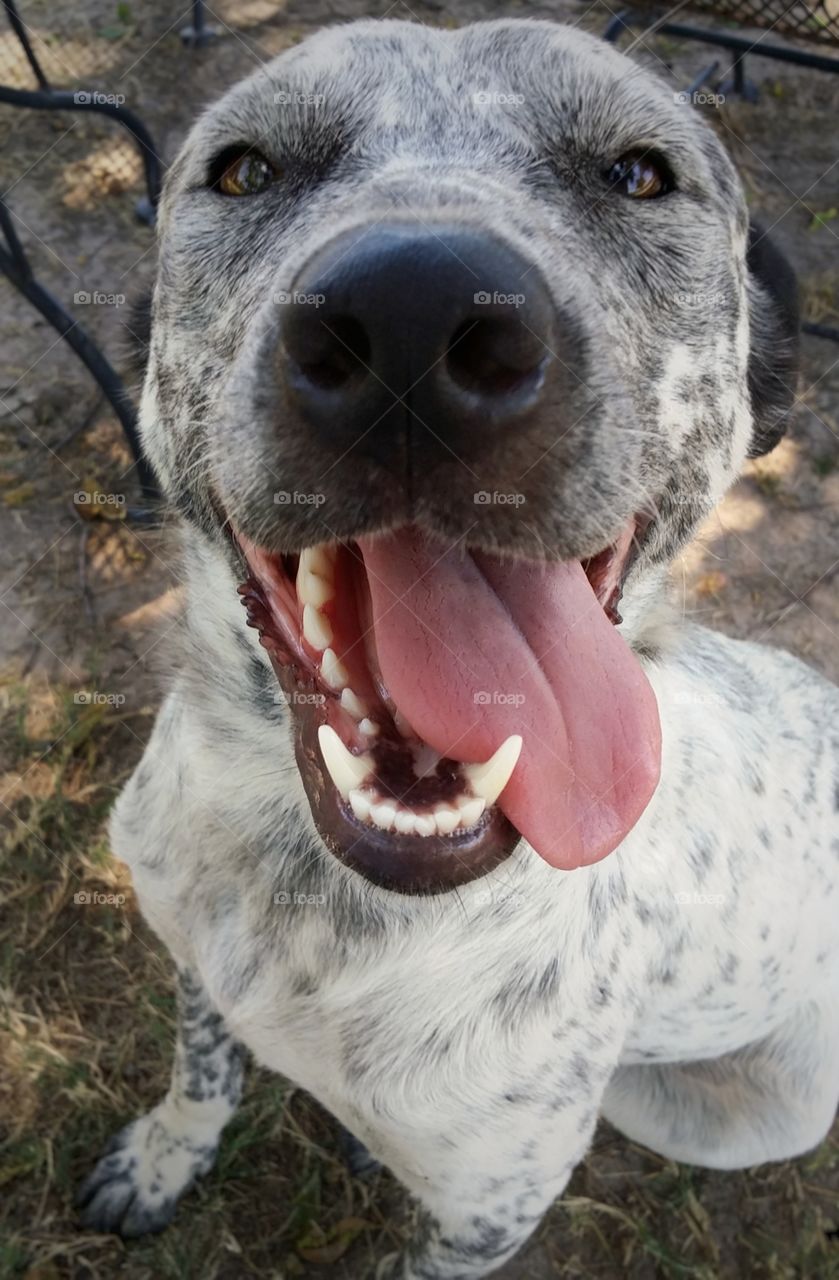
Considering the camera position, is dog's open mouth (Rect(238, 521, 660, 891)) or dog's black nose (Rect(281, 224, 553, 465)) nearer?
dog's black nose (Rect(281, 224, 553, 465))

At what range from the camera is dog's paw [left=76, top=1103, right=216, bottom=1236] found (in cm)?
307

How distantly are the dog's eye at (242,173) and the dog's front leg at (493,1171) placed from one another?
190 cm

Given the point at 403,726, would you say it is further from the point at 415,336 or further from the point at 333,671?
the point at 415,336

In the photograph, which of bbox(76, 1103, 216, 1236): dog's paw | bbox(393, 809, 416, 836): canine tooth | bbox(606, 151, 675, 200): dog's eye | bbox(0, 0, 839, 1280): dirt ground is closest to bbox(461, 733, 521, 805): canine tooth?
bbox(393, 809, 416, 836): canine tooth

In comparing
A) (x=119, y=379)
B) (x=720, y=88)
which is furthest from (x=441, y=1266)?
(x=720, y=88)

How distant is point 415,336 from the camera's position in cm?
129

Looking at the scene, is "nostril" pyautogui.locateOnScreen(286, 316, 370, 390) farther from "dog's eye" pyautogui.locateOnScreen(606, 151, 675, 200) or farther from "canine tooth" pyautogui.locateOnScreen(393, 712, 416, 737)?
"dog's eye" pyautogui.locateOnScreen(606, 151, 675, 200)

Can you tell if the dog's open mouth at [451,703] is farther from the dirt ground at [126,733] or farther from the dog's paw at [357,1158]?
the dog's paw at [357,1158]

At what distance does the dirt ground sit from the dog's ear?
29cm

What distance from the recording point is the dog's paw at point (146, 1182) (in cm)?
307

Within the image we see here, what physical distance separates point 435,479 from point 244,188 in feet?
3.20

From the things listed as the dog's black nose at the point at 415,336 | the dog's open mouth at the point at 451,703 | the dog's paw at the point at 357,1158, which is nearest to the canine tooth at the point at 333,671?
the dog's open mouth at the point at 451,703

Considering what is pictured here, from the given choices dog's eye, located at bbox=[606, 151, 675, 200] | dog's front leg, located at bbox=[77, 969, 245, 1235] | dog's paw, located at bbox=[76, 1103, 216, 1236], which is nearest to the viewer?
dog's eye, located at bbox=[606, 151, 675, 200]

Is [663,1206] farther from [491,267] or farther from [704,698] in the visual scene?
[491,267]
